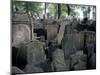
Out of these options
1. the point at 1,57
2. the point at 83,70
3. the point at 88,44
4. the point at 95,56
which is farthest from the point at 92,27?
the point at 1,57

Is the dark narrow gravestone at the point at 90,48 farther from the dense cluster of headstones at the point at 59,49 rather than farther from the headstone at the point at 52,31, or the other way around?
the headstone at the point at 52,31

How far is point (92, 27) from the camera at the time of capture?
2418 mm

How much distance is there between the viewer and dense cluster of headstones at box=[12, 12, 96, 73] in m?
2.17

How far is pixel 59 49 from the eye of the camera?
229 centimetres

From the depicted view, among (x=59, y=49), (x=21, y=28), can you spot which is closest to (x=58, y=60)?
(x=59, y=49)

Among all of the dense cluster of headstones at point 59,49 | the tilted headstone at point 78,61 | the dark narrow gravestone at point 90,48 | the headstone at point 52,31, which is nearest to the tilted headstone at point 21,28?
the dense cluster of headstones at point 59,49

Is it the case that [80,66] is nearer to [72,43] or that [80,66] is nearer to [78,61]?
[78,61]

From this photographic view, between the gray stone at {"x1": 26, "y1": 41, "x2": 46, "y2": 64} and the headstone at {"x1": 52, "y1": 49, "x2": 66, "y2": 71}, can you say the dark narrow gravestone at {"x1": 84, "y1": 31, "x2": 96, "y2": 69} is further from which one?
the gray stone at {"x1": 26, "y1": 41, "x2": 46, "y2": 64}

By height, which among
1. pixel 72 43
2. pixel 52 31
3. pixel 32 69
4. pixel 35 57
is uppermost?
pixel 52 31

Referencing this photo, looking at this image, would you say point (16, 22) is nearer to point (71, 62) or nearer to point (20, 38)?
point (20, 38)

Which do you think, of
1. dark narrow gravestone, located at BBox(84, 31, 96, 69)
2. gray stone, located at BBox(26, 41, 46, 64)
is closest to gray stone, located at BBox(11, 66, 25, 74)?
gray stone, located at BBox(26, 41, 46, 64)

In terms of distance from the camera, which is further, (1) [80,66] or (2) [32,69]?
(1) [80,66]

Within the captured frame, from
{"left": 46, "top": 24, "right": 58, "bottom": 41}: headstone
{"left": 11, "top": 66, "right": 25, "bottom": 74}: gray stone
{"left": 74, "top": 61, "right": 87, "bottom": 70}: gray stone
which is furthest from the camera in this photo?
{"left": 74, "top": 61, "right": 87, "bottom": 70}: gray stone

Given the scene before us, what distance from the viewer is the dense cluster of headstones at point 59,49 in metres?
2.17
